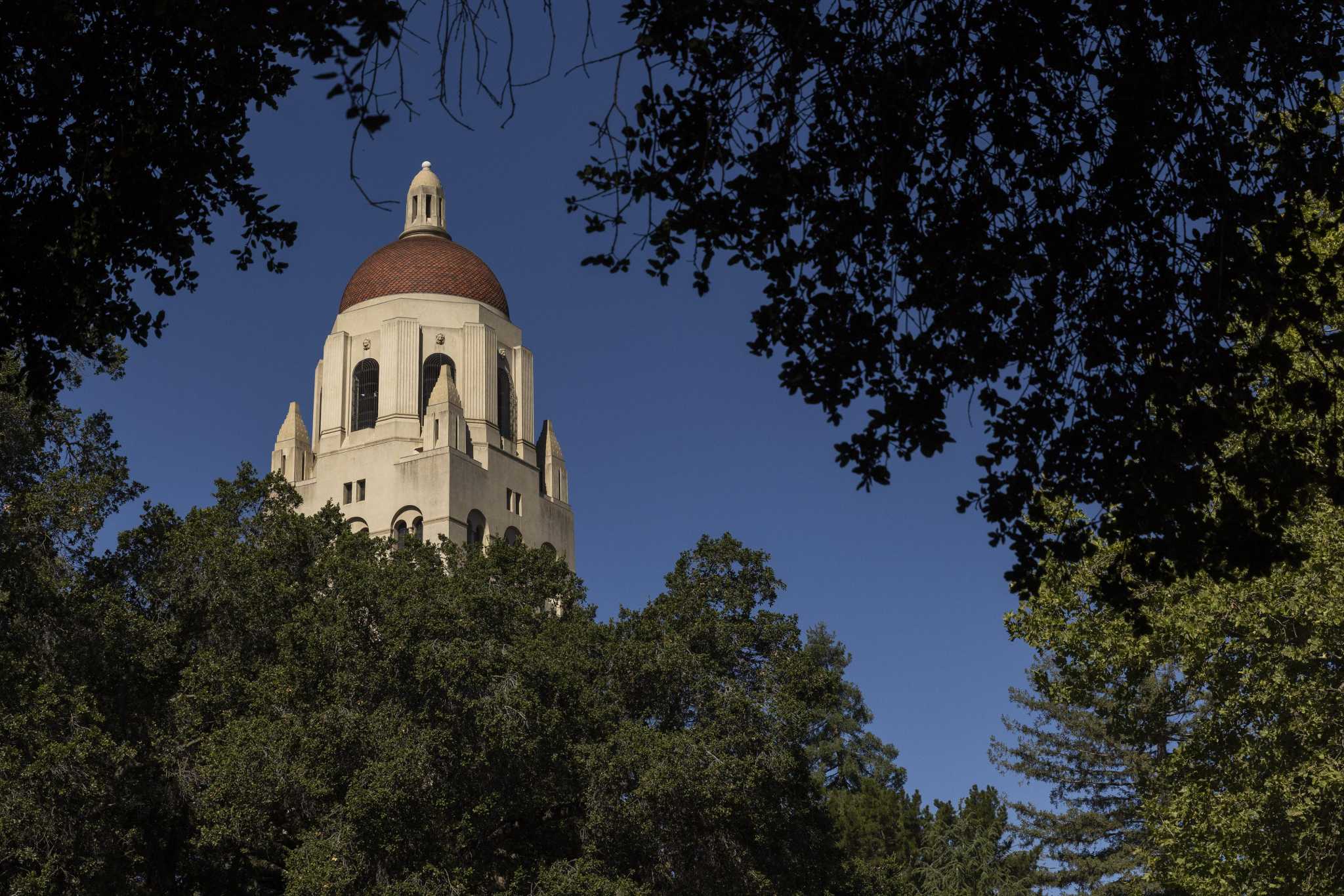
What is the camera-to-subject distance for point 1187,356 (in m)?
9.20

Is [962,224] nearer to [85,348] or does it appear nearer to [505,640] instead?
[85,348]

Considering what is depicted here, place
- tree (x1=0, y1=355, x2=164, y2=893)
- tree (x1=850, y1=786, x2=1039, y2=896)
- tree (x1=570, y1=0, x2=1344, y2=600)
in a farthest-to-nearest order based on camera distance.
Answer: tree (x1=850, y1=786, x2=1039, y2=896) → tree (x1=0, y1=355, x2=164, y2=893) → tree (x1=570, y1=0, x2=1344, y2=600)

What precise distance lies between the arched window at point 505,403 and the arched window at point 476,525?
4361mm

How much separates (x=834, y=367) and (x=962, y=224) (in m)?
1.04

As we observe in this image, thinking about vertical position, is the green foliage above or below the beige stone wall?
below

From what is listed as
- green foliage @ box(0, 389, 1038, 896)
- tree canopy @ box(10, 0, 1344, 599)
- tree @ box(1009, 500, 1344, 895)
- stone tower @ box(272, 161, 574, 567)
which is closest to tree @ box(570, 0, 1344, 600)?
tree canopy @ box(10, 0, 1344, 599)

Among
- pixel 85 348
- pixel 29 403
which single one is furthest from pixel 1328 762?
pixel 29 403

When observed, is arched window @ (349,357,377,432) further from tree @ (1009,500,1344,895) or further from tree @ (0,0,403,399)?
tree @ (0,0,403,399)

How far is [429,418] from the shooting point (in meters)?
52.9

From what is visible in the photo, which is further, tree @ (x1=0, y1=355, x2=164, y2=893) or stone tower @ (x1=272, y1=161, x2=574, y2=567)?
stone tower @ (x1=272, y1=161, x2=574, y2=567)

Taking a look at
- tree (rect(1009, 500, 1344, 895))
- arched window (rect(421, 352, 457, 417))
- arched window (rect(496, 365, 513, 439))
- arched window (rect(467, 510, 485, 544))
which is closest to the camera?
tree (rect(1009, 500, 1344, 895))

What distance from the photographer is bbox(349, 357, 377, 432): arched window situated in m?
55.3

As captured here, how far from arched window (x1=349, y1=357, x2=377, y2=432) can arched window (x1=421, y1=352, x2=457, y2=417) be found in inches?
68.9

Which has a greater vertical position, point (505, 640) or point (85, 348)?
point (505, 640)
